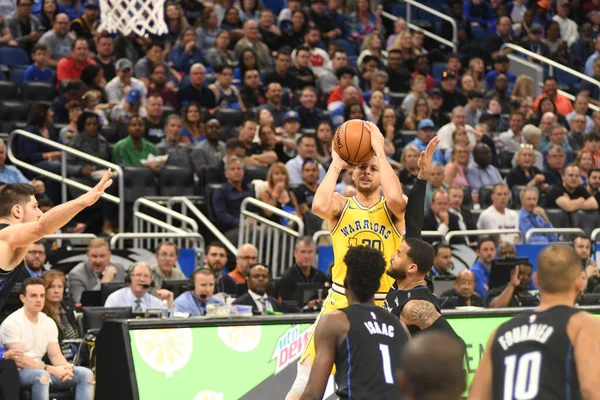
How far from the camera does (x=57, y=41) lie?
16.6m

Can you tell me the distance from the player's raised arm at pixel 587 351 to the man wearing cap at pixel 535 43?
17.4 m

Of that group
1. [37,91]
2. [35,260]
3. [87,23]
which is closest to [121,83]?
[37,91]

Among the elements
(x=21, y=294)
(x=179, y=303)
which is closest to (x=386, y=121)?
(x=179, y=303)

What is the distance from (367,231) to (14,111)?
851cm

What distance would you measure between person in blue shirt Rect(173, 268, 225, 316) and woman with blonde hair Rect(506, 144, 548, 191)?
21.0 feet

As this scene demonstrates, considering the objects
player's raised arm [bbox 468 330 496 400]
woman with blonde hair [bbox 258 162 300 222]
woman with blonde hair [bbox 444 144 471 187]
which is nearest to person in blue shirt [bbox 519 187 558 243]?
woman with blonde hair [bbox 444 144 471 187]

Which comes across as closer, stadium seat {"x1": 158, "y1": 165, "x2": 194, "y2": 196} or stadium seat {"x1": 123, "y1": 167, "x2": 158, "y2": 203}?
stadium seat {"x1": 123, "y1": 167, "x2": 158, "y2": 203}

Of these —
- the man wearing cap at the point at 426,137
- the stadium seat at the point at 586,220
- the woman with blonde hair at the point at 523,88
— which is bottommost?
the stadium seat at the point at 586,220

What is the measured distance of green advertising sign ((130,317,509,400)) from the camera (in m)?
8.90

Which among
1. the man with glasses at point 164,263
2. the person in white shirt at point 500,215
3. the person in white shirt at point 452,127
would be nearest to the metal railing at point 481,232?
the person in white shirt at point 500,215

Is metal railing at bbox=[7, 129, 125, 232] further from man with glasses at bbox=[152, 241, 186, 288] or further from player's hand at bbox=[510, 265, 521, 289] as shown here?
player's hand at bbox=[510, 265, 521, 289]

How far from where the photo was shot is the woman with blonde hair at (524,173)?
16359 millimetres

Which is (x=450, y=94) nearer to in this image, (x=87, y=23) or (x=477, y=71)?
(x=477, y=71)

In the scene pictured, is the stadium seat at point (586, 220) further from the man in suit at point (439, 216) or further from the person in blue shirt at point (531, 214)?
the man in suit at point (439, 216)
